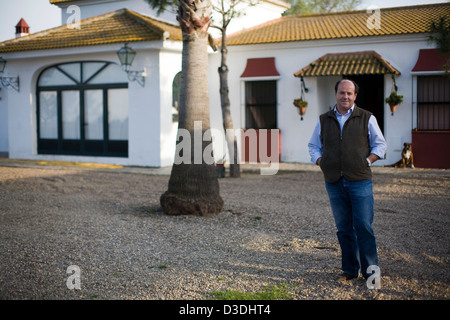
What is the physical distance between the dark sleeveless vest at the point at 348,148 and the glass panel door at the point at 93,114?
40.9 feet

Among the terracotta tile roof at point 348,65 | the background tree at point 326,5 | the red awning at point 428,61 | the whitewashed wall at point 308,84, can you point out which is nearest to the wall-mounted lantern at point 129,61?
the whitewashed wall at point 308,84

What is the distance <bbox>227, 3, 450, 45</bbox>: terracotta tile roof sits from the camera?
1488cm

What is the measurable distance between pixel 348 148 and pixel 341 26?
12.4 metres

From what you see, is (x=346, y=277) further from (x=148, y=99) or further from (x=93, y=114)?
(x=93, y=114)

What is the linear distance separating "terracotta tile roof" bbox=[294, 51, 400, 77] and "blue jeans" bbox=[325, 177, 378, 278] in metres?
10.1

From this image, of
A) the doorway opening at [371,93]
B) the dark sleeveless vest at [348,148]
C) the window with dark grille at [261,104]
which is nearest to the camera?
the dark sleeveless vest at [348,148]

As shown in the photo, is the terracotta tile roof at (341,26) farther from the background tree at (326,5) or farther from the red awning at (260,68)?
the background tree at (326,5)

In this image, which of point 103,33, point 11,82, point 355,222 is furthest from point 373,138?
point 11,82


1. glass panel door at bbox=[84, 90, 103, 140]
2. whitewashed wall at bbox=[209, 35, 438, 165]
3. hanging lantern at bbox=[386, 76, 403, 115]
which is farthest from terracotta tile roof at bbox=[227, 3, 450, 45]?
glass panel door at bbox=[84, 90, 103, 140]

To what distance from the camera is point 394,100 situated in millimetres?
14180

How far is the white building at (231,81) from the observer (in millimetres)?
14375

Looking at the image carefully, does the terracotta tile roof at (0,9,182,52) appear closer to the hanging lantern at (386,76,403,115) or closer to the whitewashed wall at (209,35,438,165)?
the whitewashed wall at (209,35,438,165)

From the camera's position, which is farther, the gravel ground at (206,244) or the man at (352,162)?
the gravel ground at (206,244)
